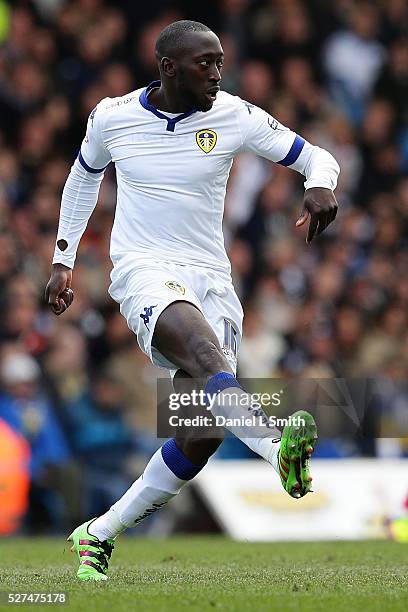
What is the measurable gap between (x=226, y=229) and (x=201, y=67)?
747cm

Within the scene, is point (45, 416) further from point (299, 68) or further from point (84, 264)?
point (299, 68)

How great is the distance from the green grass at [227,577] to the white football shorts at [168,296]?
1.07m

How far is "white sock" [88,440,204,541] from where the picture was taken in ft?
20.3

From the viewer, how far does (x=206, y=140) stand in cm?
636

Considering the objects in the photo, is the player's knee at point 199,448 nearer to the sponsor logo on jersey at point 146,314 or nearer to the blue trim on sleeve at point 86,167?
the sponsor logo on jersey at point 146,314

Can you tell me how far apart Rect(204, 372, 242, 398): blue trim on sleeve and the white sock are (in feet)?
2.36

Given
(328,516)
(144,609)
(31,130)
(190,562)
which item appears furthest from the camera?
(31,130)

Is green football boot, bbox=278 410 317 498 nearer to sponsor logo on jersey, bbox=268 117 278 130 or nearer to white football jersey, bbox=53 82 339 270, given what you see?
white football jersey, bbox=53 82 339 270

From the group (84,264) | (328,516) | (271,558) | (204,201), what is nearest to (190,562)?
(271,558)

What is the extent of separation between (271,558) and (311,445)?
2795 millimetres

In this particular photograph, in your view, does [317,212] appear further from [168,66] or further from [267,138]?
[168,66]

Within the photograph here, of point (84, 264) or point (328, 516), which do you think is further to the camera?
point (84, 264)

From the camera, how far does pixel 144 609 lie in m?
4.86

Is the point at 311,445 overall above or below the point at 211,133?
below
